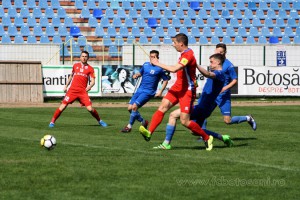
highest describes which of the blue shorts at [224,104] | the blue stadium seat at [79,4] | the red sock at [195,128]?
the blue stadium seat at [79,4]

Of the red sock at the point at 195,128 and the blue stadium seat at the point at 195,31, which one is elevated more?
the blue stadium seat at the point at 195,31

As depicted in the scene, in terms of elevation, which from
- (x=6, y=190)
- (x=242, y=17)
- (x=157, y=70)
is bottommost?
(x=6, y=190)

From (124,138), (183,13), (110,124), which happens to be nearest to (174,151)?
(124,138)

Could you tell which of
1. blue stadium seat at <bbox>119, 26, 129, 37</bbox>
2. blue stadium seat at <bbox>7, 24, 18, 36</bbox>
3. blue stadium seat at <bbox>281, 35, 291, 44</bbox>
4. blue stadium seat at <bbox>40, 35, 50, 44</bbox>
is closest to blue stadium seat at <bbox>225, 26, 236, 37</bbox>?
blue stadium seat at <bbox>281, 35, 291, 44</bbox>

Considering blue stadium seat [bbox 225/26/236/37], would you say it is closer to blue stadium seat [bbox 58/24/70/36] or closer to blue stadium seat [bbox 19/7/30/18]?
blue stadium seat [bbox 58/24/70/36]

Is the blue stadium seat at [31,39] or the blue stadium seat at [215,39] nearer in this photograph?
the blue stadium seat at [31,39]

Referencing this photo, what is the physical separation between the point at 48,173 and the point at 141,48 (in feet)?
80.8

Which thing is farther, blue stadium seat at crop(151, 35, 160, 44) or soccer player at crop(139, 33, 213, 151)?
blue stadium seat at crop(151, 35, 160, 44)

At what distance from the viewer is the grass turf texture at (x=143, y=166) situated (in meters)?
8.05

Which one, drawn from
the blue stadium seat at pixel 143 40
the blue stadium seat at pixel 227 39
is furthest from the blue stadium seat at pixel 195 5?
the blue stadium seat at pixel 143 40

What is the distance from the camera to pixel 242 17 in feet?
129

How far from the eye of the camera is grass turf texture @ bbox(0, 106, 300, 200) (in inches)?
317

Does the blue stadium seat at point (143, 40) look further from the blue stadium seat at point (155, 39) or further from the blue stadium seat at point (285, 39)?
the blue stadium seat at point (285, 39)

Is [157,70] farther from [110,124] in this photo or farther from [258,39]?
[258,39]
